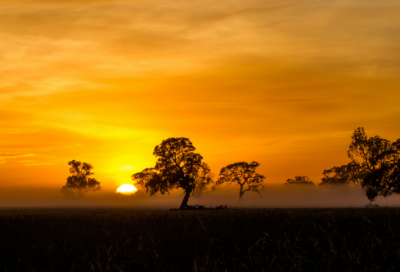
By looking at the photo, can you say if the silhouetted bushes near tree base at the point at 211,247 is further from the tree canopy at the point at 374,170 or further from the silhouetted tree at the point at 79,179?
the silhouetted tree at the point at 79,179

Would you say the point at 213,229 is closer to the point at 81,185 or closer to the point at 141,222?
the point at 141,222

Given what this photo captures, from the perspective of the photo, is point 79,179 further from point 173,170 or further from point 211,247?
point 211,247

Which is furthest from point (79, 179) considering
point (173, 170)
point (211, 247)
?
point (211, 247)

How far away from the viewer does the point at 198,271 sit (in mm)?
10992

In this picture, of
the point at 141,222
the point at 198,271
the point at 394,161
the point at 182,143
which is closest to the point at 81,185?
the point at 182,143

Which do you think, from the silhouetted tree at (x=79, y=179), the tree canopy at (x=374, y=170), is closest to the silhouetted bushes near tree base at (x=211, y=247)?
the tree canopy at (x=374, y=170)

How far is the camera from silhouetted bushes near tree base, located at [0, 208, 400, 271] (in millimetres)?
11867

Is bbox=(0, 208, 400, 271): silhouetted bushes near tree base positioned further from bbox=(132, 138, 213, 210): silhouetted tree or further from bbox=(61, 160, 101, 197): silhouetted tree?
bbox=(61, 160, 101, 197): silhouetted tree

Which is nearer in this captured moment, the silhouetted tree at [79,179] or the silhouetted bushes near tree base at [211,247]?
the silhouetted bushes near tree base at [211,247]

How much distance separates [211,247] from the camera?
13.8 metres

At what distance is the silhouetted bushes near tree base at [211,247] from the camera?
38.9ft

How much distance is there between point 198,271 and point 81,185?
159939mm

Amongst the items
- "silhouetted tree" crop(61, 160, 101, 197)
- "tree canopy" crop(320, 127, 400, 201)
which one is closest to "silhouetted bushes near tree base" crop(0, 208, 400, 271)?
"tree canopy" crop(320, 127, 400, 201)

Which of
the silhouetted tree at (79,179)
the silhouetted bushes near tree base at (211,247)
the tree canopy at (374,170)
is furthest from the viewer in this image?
the silhouetted tree at (79,179)
